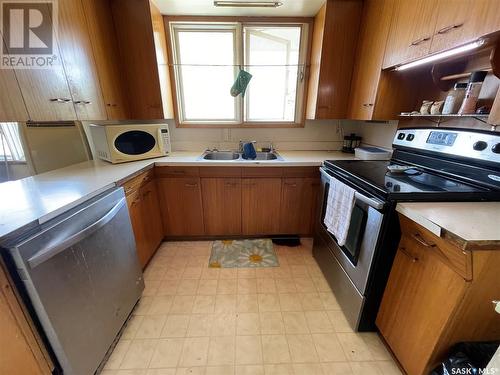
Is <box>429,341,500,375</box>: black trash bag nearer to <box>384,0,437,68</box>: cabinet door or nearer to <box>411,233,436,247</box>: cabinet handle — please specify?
<box>411,233,436,247</box>: cabinet handle

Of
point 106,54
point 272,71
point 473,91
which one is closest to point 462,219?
point 473,91

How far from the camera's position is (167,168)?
6.61 ft

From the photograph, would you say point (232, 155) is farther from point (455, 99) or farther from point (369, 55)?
point (455, 99)

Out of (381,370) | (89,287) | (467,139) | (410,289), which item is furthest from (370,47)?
(89,287)

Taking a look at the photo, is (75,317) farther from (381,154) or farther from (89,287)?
(381,154)

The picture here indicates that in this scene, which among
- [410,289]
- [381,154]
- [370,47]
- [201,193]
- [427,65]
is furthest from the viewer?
[201,193]

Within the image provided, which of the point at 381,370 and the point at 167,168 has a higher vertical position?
the point at 167,168

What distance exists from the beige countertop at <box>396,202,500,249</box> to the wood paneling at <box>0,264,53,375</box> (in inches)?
61.7

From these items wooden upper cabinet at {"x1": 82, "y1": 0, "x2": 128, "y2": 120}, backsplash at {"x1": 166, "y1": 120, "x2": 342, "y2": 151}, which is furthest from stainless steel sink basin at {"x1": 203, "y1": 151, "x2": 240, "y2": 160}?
wooden upper cabinet at {"x1": 82, "y1": 0, "x2": 128, "y2": 120}

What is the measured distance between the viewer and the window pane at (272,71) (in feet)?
7.47

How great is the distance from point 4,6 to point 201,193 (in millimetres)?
1605

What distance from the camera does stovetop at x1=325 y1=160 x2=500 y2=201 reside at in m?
1.00

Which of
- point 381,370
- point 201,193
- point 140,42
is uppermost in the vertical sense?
point 140,42

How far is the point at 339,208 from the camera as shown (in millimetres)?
1401
